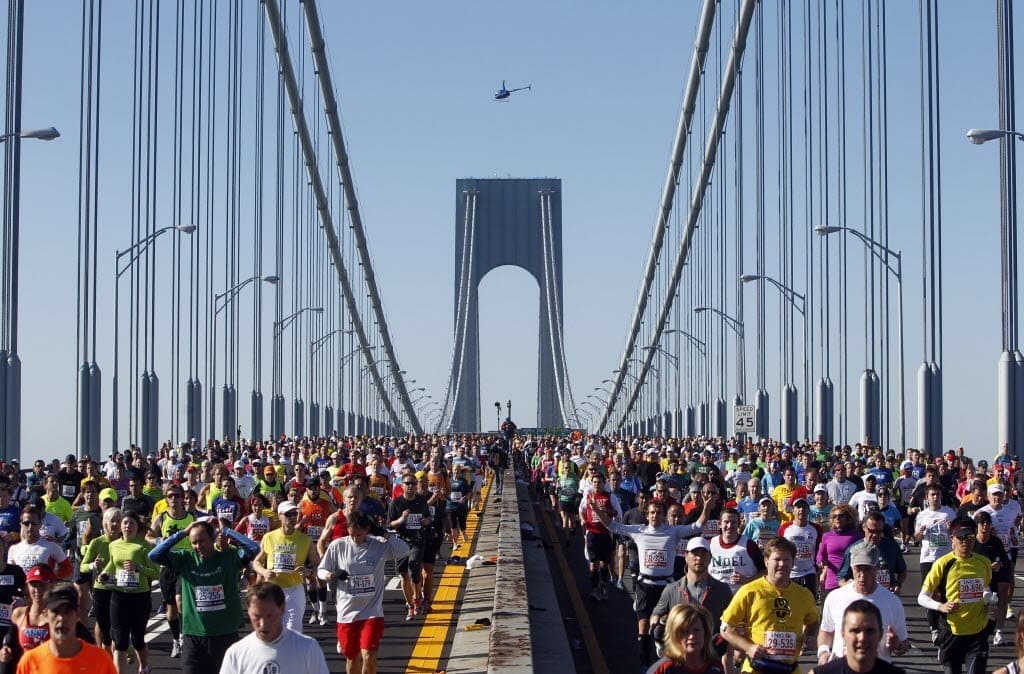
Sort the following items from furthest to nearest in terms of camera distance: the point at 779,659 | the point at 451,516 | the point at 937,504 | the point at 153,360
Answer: the point at 153,360, the point at 451,516, the point at 937,504, the point at 779,659

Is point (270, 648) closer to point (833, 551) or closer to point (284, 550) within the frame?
point (284, 550)

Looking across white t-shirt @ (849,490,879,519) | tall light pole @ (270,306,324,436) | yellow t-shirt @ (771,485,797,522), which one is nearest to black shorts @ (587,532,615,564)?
yellow t-shirt @ (771,485,797,522)

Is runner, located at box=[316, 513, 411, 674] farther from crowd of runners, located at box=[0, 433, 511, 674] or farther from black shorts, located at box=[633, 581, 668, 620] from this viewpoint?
black shorts, located at box=[633, 581, 668, 620]

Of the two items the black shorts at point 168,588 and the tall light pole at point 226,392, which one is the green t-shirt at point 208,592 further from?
the tall light pole at point 226,392

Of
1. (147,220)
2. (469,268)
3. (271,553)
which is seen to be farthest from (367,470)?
(469,268)

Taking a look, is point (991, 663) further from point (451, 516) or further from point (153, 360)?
point (153, 360)

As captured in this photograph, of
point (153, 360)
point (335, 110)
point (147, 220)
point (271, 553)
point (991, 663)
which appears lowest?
point (991, 663)

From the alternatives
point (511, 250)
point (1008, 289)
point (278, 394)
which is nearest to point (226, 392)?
point (278, 394)
